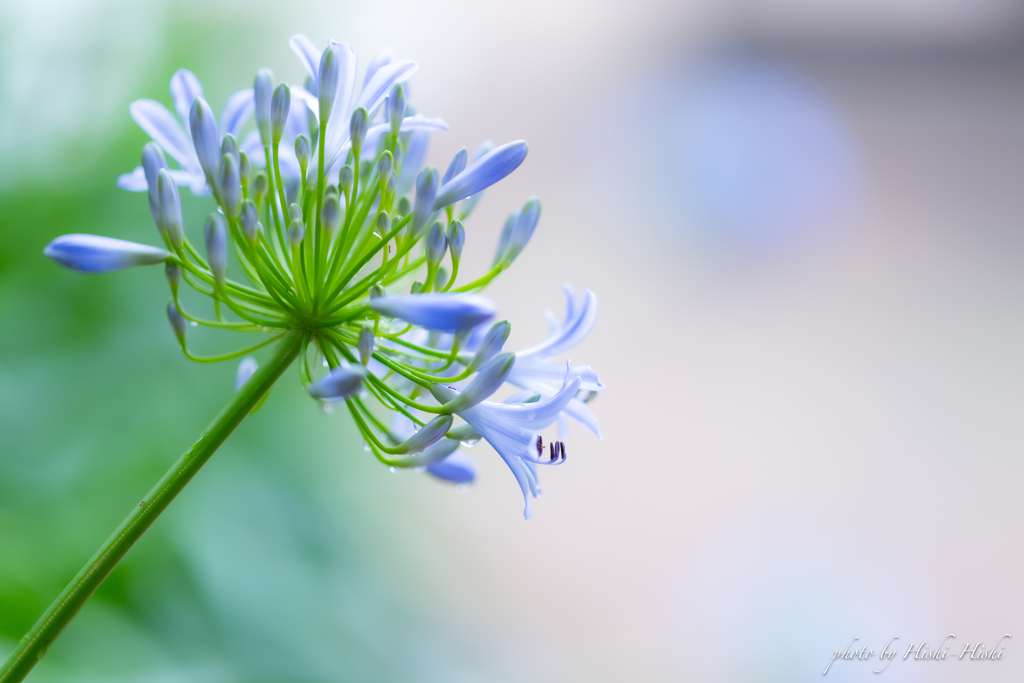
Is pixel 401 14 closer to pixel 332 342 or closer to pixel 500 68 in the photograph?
pixel 500 68

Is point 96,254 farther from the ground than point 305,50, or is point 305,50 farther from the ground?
point 305,50

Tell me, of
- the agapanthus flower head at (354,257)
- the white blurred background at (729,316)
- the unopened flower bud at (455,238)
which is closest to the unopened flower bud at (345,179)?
the agapanthus flower head at (354,257)

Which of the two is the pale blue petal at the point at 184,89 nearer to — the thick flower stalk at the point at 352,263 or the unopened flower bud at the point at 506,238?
the thick flower stalk at the point at 352,263

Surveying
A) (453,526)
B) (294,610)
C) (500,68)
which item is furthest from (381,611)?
(500,68)

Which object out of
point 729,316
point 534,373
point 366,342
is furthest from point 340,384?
point 729,316

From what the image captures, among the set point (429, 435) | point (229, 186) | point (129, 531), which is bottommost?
point (129, 531)

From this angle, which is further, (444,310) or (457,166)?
(457,166)

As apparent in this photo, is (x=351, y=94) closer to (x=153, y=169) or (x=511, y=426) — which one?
(x=153, y=169)

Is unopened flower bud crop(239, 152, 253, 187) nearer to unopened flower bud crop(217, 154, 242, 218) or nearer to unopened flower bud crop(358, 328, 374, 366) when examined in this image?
unopened flower bud crop(217, 154, 242, 218)
